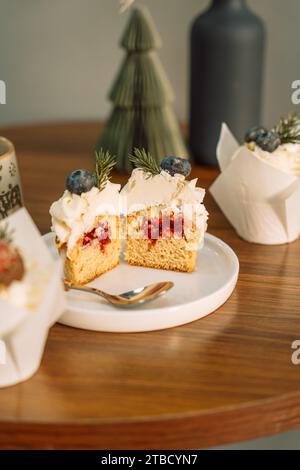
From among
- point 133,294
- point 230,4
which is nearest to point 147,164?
point 133,294

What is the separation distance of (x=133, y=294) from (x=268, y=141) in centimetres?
45

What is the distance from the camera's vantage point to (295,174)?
1461mm

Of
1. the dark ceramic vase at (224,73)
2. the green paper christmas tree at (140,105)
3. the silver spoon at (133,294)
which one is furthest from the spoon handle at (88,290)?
the dark ceramic vase at (224,73)

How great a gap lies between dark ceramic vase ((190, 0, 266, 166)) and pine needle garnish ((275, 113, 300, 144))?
372 mm

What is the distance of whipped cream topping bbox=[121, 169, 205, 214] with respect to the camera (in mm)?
1316

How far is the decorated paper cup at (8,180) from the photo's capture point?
53.8 inches

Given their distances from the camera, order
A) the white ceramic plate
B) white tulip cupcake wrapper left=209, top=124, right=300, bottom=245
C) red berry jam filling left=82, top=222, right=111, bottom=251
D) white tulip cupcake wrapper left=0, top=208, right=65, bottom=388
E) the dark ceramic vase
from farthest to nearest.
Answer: the dark ceramic vase, white tulip cupcake wrapper left=209, top=124, right=300, bottom=245, red berry jam filling left=82, top=222, right=111, bottom=251, the white ceramic plate, white tulip cupcake wrapper left=0, top=208, right=65, bottom=388

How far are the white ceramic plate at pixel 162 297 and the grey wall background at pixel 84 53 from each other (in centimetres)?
114

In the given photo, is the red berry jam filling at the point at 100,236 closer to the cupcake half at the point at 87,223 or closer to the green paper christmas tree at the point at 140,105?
the cupcake half at the point at 87,223

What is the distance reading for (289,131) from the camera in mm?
1510

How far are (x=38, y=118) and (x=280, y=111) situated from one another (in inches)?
30.6

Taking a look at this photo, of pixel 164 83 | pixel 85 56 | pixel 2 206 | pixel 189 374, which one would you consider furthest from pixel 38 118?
pixel 189 374

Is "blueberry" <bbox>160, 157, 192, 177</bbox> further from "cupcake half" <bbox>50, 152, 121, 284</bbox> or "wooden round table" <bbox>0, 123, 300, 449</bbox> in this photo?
"wooden round table" <bbox>0, 123, 300, 449</bbox>

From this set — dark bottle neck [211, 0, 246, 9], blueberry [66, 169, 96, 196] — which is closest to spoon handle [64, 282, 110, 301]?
blueberry [66, 169, 96, 196]
